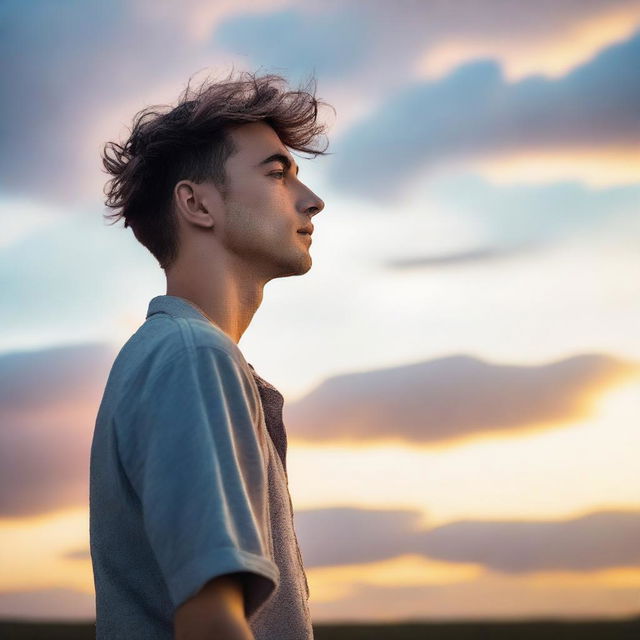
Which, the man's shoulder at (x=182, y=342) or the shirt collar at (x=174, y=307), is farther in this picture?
the shirt collar at (x=174, y=307)

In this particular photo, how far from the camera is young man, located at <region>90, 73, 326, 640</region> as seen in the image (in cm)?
181

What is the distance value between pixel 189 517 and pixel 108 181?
2148 millimetres

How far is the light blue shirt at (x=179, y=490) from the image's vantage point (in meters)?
1.80

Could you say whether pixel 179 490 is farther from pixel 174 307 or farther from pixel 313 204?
pixel 313 204

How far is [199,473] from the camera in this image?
184 centimetres

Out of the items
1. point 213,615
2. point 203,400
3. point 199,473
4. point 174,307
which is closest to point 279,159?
point 174,307

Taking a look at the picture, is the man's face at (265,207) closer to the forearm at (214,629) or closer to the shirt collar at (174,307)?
the shirt collar at (174,307)

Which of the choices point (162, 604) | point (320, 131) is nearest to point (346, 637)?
point (320, 131)

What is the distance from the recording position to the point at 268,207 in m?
2.93

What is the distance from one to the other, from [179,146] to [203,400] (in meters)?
1.54

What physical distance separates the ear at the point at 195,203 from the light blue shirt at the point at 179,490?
56cm

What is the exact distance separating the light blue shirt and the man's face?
55cm

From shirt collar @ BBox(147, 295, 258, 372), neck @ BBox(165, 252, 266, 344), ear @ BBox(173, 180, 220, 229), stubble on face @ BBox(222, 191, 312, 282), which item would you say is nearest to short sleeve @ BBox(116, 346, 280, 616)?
shirt collar @ BBox(147, 295, 258, 372)

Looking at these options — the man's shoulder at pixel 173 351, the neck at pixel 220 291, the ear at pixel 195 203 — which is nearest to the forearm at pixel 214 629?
the man's shoulder at pixel 173 351
